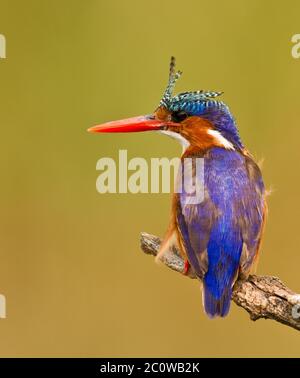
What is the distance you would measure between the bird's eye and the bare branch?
0.71 meters

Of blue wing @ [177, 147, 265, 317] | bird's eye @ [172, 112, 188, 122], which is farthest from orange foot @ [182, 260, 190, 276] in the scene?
bird's eye @ [172, 112, 188, 122]

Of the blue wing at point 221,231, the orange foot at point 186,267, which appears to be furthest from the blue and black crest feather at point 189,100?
the orange foot at point 186,267

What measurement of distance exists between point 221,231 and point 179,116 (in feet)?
1.97

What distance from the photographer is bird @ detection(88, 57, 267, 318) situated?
2.88m

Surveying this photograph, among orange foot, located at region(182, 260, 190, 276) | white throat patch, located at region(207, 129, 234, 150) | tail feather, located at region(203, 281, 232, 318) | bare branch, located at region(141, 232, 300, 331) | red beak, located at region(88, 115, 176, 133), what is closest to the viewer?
bare branch, located at region(141, 232, 300, 331)

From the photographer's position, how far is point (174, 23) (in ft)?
16.3

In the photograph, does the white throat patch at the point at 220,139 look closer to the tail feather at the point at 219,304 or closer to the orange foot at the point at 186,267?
the orange foot at the point at 186,267

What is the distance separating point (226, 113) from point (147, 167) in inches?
38.5

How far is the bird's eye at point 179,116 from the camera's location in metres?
3.27

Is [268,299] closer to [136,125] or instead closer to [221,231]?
[221,231]

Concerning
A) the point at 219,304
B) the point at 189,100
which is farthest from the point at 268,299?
the point at 189,100

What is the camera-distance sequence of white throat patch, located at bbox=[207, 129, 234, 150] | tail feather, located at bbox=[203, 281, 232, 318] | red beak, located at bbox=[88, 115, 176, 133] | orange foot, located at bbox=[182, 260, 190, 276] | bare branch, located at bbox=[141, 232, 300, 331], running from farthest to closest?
red beak, located at bbox=[88, 115, 176, 133] < white throat patch, located at bbox=[207, 129, 234, 150] < orange foot, located at bbox=[182, 260, 190, 276] < tail feather, located at bbox=[203, 281, 232, 318] < bare branch, located at bbox=[141, 232, 300, 331]

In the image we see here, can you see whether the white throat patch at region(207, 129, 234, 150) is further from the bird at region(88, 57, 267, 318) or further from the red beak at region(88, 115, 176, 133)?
the red beak at region(88, 115, 176, 133)

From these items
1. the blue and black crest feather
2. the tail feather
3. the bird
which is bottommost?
the tail feather
